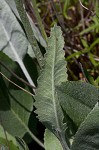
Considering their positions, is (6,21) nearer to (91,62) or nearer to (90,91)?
(91,62)

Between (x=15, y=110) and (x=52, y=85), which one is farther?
(x=15, y=110)

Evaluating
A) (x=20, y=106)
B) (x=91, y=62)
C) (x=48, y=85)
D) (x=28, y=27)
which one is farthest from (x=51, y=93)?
(x=91, y=62)

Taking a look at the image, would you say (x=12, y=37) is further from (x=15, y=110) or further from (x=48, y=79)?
(x=48, y=79)

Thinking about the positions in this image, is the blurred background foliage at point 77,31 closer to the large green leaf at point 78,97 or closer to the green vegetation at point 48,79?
the green vegetation at point 48,79

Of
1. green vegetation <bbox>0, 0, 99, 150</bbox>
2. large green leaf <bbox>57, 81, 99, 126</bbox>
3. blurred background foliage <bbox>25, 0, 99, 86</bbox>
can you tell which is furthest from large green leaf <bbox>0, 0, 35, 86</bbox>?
large green leaf <bbox>57, 81, 99, 126</bbox>

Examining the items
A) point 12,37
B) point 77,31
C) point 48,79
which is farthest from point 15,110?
point 77,31
